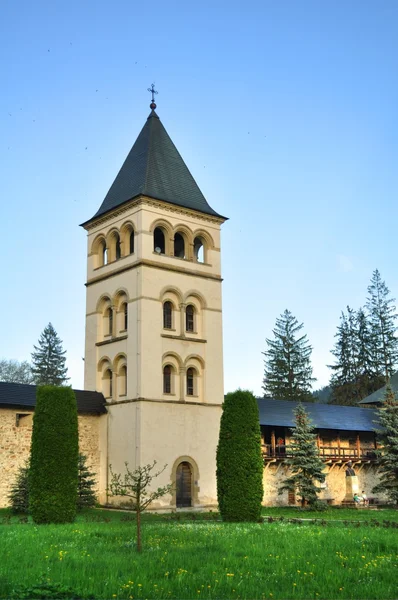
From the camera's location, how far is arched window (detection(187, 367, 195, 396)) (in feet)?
112

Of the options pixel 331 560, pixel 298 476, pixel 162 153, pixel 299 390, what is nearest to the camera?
pixel 331 560

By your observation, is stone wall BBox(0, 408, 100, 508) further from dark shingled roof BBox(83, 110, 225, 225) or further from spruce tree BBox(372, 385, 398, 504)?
spruce tree BBox(372, 385, 398, 504)

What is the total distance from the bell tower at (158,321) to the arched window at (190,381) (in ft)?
0.16

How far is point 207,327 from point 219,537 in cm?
1916

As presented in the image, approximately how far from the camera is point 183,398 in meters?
33.2

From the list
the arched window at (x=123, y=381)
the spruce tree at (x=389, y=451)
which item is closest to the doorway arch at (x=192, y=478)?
the arched window at (x=123, y=381)

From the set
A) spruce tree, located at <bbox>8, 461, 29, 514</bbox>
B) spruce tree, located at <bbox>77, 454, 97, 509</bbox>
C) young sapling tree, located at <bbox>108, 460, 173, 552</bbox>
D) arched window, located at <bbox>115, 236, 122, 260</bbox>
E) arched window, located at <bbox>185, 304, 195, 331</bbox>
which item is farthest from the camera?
arched window, located at <bbox>115, 236, 122, 260</bbox>

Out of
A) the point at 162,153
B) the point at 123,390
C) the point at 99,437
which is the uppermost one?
the point at 162,153

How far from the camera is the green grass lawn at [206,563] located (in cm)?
1062

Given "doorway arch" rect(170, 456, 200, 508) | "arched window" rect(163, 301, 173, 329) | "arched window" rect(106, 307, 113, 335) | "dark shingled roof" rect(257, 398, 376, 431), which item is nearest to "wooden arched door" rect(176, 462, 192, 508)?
"doorway arch" rect(170, 456, 200, 508)

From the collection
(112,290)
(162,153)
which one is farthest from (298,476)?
(162,153)

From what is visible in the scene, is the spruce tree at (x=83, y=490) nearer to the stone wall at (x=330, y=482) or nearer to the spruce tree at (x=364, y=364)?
the stone wall at (x=330, y=482)

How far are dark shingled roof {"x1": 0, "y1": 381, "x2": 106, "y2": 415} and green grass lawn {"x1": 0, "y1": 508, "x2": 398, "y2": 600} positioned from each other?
12.4 meters

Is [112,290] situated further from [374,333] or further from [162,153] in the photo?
[374,333]
